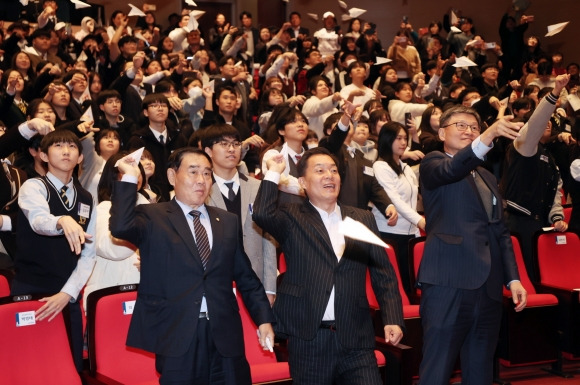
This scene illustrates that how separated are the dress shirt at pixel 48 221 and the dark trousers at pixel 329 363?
1078 mm

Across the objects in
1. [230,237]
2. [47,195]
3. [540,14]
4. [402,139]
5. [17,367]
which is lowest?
[17,367]

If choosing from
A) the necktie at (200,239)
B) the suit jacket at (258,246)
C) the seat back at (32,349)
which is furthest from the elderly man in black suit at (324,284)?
the seat back at (32,349)

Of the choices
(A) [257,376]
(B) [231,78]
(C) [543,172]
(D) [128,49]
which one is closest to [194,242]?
(A) [257,376]

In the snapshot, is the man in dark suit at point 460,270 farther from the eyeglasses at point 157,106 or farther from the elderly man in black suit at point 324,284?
the eyeglasses at point 157,106

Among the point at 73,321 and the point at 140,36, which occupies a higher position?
the point at 140,36

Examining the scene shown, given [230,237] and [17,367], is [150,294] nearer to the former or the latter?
[230,237]

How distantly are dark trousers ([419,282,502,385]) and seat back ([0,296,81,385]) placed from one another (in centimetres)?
160

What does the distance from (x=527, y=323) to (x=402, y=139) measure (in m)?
1.52

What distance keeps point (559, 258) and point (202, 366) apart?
350 centimetres

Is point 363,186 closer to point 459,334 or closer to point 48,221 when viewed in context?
point 459,334

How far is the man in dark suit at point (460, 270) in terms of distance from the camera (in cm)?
354

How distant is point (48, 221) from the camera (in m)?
3.44

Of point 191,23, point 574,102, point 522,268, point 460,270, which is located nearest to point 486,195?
point 460,270

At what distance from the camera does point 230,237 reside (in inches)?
124
